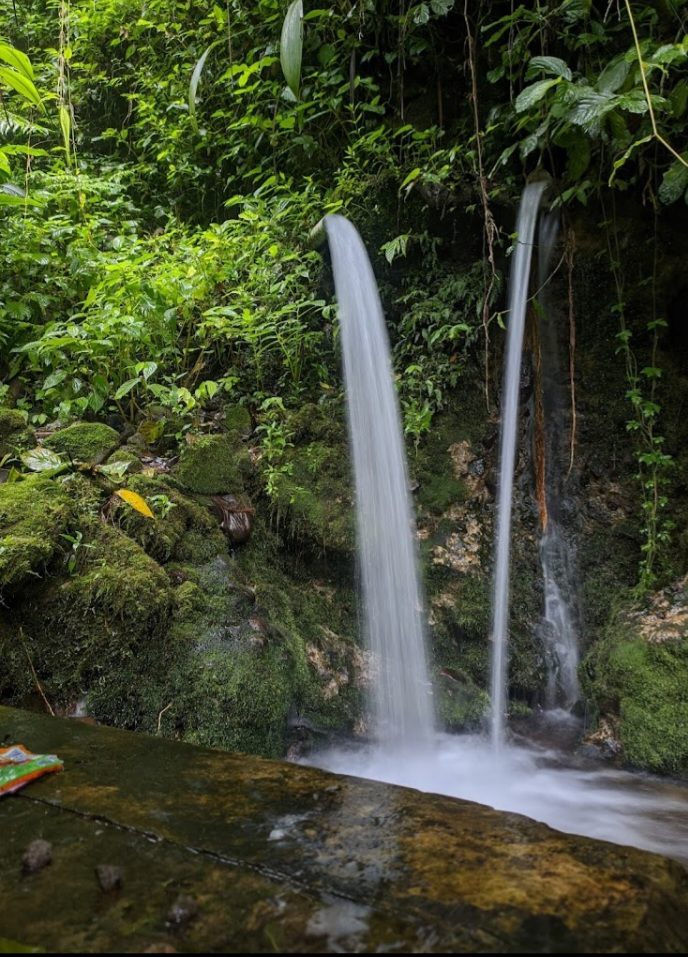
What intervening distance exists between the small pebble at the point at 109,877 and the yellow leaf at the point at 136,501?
7.48ft

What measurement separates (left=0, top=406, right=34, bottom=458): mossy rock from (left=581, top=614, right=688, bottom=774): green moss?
385cm

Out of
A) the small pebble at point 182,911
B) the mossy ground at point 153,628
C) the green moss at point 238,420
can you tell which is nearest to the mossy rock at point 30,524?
the mossy ground at point 153,628

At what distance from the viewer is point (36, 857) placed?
124 cm

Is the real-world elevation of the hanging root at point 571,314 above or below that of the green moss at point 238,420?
above

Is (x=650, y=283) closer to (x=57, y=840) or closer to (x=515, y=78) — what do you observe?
(x=515, y=78)

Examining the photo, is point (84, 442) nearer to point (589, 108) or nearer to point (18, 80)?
point (18, 80)

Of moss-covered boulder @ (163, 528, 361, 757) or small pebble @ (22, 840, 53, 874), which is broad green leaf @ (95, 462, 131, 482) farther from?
small pebble @ (22, 840, 53, 874)

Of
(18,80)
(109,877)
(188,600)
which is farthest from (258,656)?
(18,80)

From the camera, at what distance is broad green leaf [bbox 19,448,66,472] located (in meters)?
3.48

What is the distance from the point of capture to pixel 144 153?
6961 mm

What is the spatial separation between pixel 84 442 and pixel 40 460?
1.27 feet

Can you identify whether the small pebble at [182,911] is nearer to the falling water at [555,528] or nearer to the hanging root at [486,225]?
the falling water at [555,528]

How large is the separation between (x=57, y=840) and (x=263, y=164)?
246 inches

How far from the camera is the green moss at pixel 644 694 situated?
316cm
